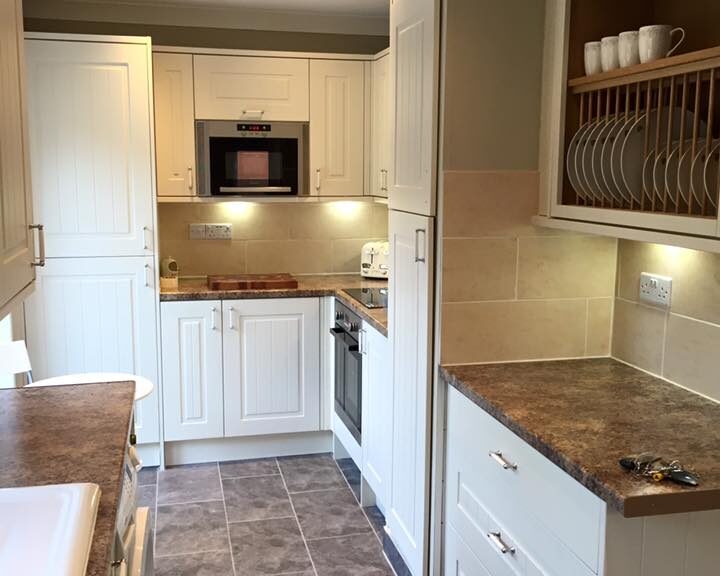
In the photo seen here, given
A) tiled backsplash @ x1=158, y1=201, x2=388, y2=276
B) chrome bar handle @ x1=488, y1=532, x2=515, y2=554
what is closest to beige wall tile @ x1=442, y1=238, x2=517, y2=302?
chrome bar handle @ x1=488, y1=532, x2=515, y2=554

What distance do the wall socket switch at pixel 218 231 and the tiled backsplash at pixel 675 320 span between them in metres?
2.51

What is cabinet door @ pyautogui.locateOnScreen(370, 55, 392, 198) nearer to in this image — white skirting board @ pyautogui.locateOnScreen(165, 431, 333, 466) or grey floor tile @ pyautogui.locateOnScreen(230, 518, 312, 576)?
white skirting board @ pyautogui.locateOnScreen(165, 431, 333, 466)

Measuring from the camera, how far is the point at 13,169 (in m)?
1.68

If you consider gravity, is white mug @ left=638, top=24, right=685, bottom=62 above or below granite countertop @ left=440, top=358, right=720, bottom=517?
above

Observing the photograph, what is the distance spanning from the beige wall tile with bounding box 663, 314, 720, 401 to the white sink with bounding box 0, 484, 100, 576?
1537mm

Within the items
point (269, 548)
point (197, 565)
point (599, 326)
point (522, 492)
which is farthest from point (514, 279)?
point (197, 565)

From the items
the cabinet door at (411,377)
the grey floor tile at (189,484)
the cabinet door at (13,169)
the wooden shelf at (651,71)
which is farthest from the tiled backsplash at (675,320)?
the grey floor tile at (189,484)

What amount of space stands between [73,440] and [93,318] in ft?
6.86

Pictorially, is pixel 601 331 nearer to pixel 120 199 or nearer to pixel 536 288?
pixel 536 288

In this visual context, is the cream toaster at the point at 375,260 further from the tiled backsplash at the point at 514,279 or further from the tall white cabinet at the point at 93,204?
the tiled backsplash at the point at 514,279

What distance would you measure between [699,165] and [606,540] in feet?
2.83

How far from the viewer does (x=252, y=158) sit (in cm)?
406

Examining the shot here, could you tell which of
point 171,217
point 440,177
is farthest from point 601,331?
point 171,217

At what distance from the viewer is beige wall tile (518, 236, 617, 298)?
2.39 metres
